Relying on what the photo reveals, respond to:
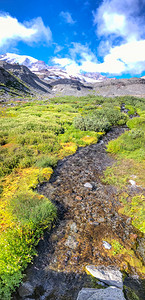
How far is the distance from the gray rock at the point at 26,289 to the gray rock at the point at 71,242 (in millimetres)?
1545

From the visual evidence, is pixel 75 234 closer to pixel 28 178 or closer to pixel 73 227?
pixel 73 227

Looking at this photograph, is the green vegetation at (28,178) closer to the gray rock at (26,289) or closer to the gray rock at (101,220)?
the gray rock at (26,289)

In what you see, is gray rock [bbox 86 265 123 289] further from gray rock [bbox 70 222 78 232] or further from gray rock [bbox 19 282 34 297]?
gray rock [bbox 19 282 34 297]

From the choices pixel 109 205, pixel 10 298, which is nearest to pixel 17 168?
pixel 109 205

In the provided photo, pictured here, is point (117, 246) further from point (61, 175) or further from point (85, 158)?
point (85, 158)

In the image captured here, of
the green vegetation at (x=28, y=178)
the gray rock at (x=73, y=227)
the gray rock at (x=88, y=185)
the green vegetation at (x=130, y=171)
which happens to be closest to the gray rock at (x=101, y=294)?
the green vegetation at (x=28, y=178)

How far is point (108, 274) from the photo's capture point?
4.01 m

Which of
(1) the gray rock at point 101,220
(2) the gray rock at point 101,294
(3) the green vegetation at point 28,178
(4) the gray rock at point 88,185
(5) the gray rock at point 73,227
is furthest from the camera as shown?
(4) the gray rock at point 88,185

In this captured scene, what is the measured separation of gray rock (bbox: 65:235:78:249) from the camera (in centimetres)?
489

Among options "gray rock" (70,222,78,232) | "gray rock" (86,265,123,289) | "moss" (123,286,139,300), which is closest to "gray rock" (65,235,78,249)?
Result: "gray rock" (70,222,78,232)

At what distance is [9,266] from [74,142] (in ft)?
38.8

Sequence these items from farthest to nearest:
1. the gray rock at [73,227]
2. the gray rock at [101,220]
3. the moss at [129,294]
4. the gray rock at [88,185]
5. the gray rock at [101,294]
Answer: the gray rock at [88,185] < the gray rock at [101,220] < the gray rock at [73,227] < the moss at [129,294] < the gray rock at [101,294]

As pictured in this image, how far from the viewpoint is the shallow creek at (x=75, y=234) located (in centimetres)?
385

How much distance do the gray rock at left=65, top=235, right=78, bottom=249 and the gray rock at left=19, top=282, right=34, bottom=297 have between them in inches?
60.8
